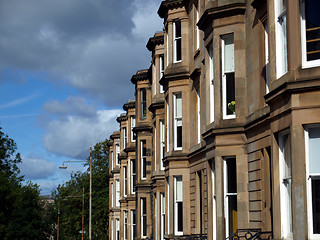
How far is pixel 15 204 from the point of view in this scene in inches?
2945

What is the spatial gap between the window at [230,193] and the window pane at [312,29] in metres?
6.62

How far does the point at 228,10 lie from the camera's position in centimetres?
1895

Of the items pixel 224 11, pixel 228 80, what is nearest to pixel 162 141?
pixel 228 80

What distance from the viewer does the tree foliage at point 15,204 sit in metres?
72.2

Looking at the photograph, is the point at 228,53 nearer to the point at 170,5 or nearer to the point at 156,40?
the point at 170,5

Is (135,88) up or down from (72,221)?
up

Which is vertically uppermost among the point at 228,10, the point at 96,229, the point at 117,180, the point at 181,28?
the point at 181,28

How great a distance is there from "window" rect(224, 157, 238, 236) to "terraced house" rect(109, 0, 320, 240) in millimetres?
31

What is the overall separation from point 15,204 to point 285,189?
65.1m

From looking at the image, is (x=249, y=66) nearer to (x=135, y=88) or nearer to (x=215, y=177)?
(x=215, y=177)

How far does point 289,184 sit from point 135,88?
31.5 metres

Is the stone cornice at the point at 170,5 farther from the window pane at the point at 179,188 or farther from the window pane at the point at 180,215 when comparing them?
the window pane at the point at 180,215

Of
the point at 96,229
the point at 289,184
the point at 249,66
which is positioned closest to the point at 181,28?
the point at 249,66

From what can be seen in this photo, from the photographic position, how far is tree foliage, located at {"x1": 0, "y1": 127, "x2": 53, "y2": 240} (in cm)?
7219
